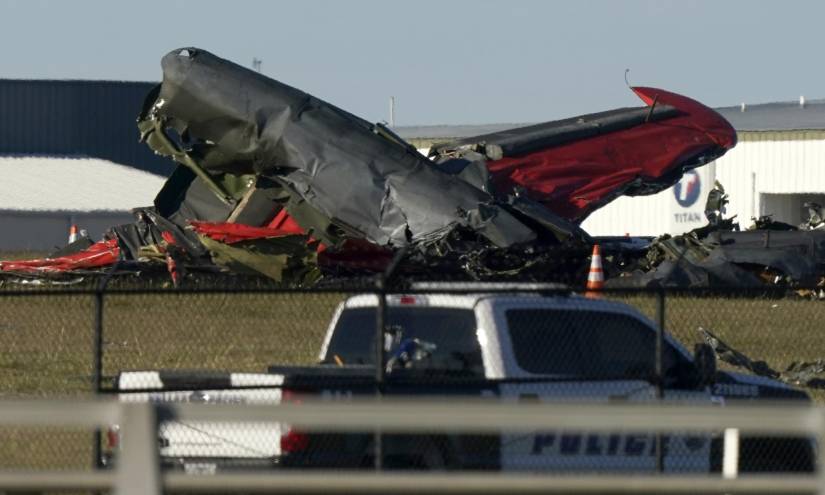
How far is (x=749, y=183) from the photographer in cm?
4194

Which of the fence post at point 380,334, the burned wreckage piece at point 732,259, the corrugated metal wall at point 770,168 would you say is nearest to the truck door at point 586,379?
the fence post at point 380,334

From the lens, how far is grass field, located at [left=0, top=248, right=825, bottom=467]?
1305 centimetres

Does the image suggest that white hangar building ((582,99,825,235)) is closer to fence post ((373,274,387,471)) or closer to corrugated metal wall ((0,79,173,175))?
corrugated metal wall ((0,79,173,175))

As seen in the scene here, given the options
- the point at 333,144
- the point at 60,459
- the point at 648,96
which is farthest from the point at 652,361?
the point at 648,96

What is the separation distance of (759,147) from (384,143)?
22657mm

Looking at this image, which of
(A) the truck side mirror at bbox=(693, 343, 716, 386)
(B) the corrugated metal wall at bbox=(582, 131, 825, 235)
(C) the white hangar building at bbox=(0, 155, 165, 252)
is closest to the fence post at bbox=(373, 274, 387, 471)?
(A) the truck side mirror at bbox=(693, 343, 716, 386)

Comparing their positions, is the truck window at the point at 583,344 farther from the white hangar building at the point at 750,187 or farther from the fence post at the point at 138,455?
the white hangar building at the point at 750,187

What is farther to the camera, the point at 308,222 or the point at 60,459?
the point at 308,222

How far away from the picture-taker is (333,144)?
2152cm

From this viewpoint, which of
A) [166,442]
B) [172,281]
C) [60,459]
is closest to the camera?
[166,442]

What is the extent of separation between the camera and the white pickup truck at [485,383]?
28.1 ft

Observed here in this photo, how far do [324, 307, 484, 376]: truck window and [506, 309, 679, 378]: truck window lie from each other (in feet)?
0.87

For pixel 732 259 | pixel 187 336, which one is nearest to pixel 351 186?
pixel 732 259

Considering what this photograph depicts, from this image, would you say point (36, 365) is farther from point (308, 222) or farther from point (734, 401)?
point (734, 401)
